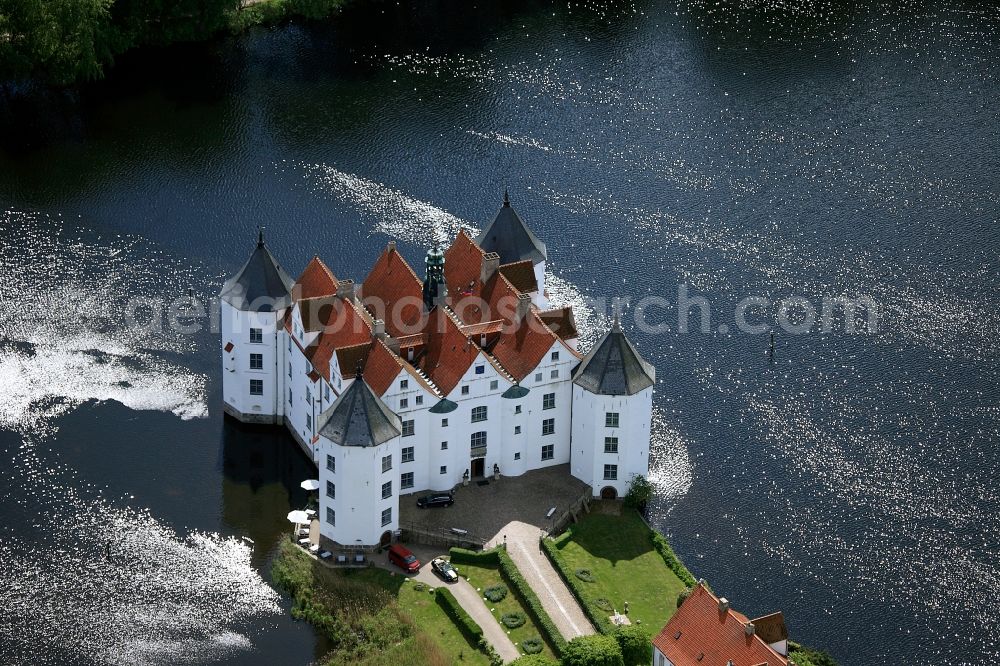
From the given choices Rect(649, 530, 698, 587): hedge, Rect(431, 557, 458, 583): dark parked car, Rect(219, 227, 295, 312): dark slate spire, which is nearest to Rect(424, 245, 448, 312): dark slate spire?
Rect(219, 227, 295, 312): dark slate spire

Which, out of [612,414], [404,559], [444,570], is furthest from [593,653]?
[612,414]

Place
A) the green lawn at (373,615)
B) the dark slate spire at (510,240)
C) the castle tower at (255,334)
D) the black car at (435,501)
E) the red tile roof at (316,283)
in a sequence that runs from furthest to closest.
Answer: the dark slate spire at (510,240) → the castle tower at (255,334) → the red tile roof at (316,283) → the black car at (435,501) → the green lawn at (373,615)

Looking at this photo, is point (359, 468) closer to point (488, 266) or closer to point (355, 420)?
point (355, 420)

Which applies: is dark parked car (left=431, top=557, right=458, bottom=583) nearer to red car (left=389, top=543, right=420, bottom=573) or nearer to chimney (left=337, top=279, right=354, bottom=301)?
red car (left=389, top=543, right=420, bottom=573)

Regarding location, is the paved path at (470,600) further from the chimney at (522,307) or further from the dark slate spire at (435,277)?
the dark slate spire at (435,277)

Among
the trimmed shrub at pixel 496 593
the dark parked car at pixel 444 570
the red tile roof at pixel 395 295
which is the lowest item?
the trimmed shrub at pixel 496 593

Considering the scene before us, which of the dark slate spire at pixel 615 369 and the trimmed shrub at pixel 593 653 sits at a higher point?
the dark slate spire at pixel 615 369

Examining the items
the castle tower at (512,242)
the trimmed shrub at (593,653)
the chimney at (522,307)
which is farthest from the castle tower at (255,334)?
the trimmed shrub at (593,653)
